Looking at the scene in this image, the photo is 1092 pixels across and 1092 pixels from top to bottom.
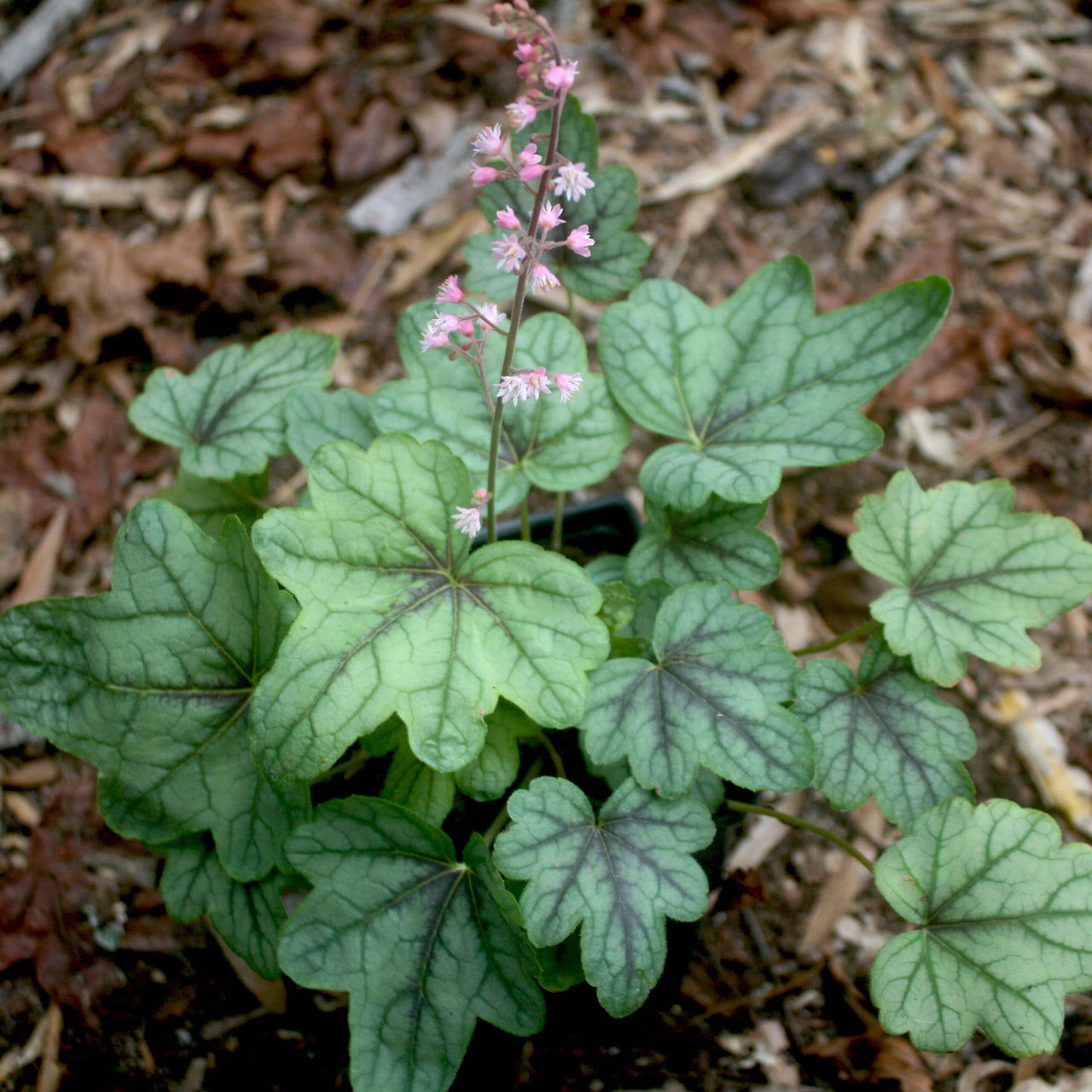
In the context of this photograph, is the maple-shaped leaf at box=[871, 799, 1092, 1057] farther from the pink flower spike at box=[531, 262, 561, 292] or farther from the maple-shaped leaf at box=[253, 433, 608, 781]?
the pink flower spike at box=[531, 262, 561, 292]

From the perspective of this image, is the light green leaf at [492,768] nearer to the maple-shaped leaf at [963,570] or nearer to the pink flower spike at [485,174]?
the maple-shaped leaf at [963,570]

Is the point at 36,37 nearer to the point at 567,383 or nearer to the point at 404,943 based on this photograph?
the point at 567,383

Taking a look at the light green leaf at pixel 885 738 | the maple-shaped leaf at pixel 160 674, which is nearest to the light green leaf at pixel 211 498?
the maple-shaped leaf at pixel 160 674

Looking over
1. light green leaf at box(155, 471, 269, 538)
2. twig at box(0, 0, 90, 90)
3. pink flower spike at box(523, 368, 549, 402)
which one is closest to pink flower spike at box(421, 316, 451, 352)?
pink flower spike at box(523, 368, 549, 402)

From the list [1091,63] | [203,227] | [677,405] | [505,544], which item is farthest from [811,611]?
[1091,63]

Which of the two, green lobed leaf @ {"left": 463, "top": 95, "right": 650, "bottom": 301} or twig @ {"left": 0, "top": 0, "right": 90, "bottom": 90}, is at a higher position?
twig @ {"left": 0, "top": 0, "right": 90, "bottom": 90}

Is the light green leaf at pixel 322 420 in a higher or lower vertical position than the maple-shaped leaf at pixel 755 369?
higher

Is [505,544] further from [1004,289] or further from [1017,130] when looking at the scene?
[1017,130]
